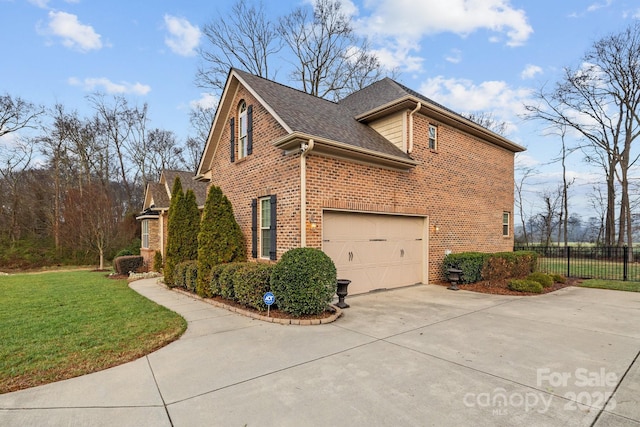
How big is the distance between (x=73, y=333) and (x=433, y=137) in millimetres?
10629

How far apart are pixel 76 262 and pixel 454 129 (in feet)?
81.5

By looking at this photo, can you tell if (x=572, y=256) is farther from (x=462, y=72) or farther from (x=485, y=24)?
(x=485, y=24)

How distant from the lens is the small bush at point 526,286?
29.6 feet

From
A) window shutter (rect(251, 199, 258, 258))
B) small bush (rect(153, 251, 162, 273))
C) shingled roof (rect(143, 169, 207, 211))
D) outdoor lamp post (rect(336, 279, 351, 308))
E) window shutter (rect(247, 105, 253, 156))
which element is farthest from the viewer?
shingled roof (rect(143, 169, 207, 211))

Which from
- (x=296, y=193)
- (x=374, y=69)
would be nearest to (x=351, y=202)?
(x=296, y=193)

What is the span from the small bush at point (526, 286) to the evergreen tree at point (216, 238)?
7.90m

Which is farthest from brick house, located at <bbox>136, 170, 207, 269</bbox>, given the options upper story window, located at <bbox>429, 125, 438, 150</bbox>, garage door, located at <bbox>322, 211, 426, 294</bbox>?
upper story window, located at <bbox>429, 125, 438, 150</bbox>

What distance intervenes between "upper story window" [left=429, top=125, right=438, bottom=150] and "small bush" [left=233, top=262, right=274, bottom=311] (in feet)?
23.0

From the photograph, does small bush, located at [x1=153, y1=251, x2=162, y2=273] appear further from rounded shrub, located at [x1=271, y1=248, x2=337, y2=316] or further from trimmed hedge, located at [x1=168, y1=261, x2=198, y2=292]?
rounded shrub, located at [x1=271, y1=248, x2=337, y2=316]

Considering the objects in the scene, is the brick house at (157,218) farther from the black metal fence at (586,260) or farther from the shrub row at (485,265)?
the black metal fence at (586,260)

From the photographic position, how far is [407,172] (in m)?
9.54

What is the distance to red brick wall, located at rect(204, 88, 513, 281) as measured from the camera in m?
7.63

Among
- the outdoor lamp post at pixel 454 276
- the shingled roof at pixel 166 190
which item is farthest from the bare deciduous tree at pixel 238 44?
the outdoor lamp post at pixel 454 276

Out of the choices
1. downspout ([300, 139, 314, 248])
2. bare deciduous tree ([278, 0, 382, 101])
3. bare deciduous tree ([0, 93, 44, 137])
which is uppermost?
bare deciduous tree ([278, 0, 382, 101])
